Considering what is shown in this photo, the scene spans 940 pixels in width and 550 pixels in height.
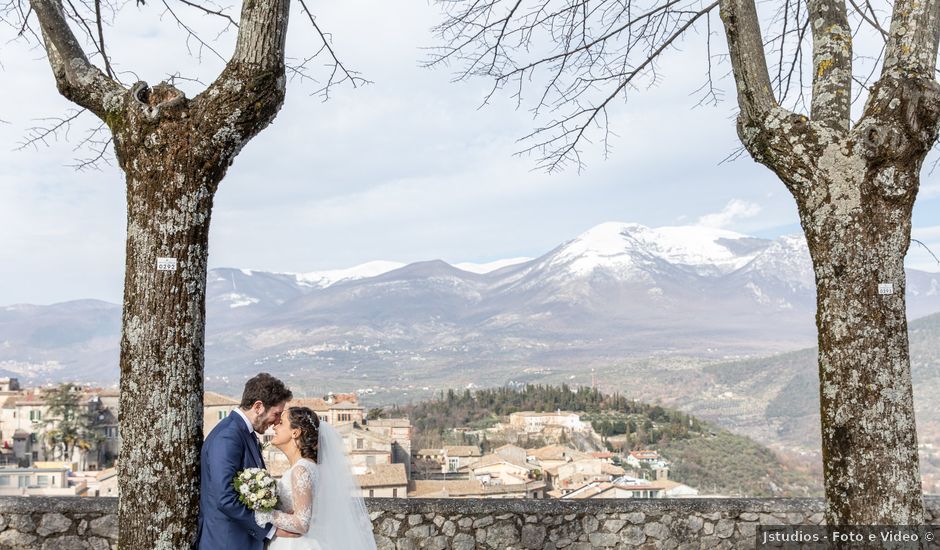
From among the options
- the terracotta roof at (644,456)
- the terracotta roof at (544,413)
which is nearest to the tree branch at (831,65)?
the terracotta roof at (644,456)

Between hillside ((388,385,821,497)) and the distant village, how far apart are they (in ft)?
8.20

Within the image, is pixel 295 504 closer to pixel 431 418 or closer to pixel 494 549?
pixel 494 549

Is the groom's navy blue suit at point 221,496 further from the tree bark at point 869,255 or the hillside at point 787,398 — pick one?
the hillside at point 787,398

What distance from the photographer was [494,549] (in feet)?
20.7

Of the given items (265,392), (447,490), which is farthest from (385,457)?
(265,392)

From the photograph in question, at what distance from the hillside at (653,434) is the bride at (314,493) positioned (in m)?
46.5

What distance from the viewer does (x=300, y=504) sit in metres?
4.34

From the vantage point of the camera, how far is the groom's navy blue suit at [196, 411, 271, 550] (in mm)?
3869

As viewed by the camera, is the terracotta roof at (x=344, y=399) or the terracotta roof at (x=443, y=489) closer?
the terracotta roof at (x=443, y=489)

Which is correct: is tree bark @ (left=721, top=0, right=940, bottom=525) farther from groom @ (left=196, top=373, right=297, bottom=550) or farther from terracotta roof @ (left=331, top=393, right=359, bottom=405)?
terracotta roof @ (left=331, top=393, right=359, bottom=405)

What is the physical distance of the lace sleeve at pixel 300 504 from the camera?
14.1 feet

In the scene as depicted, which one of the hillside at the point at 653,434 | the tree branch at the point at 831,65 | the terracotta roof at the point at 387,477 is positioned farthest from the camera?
the hillside at the point at 653,434

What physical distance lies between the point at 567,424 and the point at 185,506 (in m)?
65.2


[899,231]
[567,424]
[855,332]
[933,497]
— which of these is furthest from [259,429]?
[567,424]
